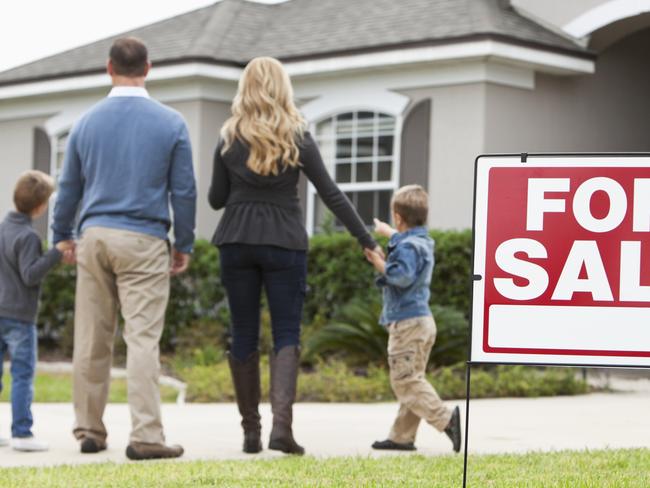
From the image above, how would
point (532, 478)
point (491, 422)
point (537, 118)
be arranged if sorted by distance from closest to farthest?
1. point (532, 478)
2. point (491, 422)
3. point (537, 118)

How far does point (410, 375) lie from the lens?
23.1ft

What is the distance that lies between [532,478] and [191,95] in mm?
11135

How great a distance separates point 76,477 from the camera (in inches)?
230

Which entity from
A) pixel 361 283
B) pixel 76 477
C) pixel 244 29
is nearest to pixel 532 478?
pixel 76 477

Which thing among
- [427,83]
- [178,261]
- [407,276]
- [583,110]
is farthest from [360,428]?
[583,110]

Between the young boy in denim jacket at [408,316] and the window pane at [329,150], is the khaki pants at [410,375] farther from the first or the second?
the window pane at [329,150]

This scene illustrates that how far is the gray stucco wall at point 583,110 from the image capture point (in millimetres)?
14492

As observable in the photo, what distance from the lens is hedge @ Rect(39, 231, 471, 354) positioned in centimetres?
1266

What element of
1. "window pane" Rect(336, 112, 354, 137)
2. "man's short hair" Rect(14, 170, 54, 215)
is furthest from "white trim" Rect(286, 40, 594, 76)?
"man's short hair" Rect(14, 170, 54, 215)

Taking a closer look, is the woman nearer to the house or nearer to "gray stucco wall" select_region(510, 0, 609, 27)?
the house

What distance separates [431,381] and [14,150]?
9.88 m

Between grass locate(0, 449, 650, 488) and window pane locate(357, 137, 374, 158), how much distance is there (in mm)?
9116

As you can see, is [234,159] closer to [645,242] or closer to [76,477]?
[76,477]

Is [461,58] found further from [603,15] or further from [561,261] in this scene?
[561,261]
